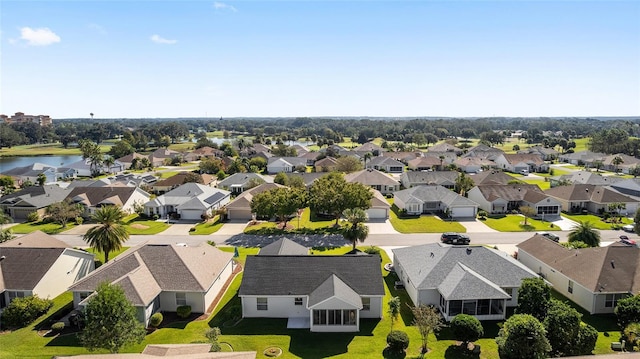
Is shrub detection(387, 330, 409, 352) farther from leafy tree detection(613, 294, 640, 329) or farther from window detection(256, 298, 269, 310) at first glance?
leafy tree detection(613, 294, 640, 329)

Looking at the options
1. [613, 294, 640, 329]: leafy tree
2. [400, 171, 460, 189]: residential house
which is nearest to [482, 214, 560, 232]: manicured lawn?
[400, 171, 460, 189]: residential house

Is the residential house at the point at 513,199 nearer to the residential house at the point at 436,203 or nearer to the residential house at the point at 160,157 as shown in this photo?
the residential house at the point at 436,203

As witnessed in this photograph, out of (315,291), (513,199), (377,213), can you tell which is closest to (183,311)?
(315,291)

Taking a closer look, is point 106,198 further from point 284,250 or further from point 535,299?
point 535,299

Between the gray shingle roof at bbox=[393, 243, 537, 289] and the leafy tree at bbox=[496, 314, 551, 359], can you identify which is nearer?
the leafy tree at bbox=[496, 314, 551, 359]

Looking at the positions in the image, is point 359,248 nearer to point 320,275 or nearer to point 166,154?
point 320,275

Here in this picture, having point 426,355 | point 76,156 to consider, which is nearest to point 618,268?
point 426,355
